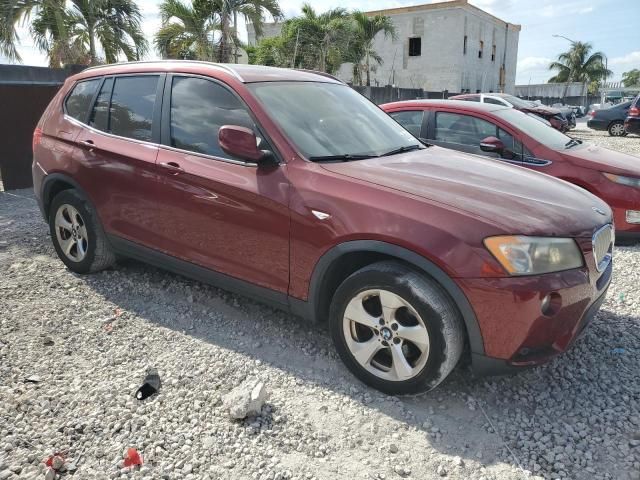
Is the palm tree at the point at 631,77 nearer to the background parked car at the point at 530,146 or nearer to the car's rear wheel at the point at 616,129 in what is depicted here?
the car's rear wheel at the point at 616,129

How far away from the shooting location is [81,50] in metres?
14.9

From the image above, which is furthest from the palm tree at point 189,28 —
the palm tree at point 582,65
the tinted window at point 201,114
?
the palm tree at point 582,65

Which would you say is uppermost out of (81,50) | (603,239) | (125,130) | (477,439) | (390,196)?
(81,50)

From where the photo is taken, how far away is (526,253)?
250 centimetres

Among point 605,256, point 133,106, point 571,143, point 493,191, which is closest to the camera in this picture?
point 493,191

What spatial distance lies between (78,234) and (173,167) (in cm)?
147

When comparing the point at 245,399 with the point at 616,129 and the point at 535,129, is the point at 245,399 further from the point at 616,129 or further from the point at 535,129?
the point at 616,129

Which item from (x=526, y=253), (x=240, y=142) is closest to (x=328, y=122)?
(x=240, y=142)

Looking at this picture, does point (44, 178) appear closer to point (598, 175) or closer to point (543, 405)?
point (543, 405)

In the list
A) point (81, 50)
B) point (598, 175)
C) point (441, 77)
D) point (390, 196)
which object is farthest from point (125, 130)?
point (441, 77)

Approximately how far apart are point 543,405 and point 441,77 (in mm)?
43505

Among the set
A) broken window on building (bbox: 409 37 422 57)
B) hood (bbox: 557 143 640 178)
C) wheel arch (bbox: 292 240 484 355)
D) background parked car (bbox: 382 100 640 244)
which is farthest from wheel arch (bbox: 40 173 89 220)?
broken window on building (bbox: 409 37 422 57)

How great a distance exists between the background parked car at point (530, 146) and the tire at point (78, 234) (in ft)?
12.6

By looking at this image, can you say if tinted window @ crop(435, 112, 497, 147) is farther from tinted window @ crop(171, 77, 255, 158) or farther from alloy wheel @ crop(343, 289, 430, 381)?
alloy wheel @ crop(343, 289, 430, 381)
